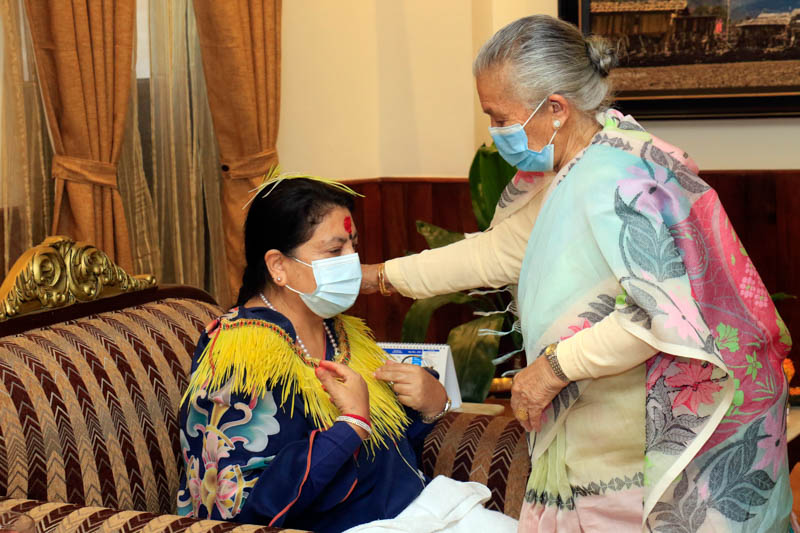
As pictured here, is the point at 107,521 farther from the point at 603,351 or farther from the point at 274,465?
the point at 603,351

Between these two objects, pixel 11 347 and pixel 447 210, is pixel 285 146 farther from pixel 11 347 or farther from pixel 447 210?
pixel 11 347

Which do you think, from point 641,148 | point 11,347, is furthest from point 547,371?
point 11,347

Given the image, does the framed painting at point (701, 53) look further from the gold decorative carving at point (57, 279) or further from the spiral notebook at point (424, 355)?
the gold decorative carving at point (57, 279)

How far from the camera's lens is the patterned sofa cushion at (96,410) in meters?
1.68

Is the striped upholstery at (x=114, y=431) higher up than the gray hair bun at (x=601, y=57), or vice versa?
the gray hair bun at (x=601, y=57)

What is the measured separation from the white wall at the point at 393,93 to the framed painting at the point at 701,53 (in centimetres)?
9

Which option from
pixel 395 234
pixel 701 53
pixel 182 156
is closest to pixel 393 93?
pixel 395 234

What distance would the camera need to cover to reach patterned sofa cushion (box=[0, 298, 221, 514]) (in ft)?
5.51

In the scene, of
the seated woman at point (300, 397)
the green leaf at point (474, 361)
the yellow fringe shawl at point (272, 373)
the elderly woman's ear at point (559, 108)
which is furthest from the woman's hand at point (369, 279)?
the green leaf at point (474, 361)

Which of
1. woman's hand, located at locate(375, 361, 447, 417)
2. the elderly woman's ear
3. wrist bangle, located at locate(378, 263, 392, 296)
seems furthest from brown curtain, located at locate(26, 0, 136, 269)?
the elderly woman's ear

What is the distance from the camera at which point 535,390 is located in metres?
1.68

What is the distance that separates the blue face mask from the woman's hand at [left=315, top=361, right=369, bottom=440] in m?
0.54

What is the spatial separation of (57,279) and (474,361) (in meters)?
1.71

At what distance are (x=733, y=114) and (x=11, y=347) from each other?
2956mm
